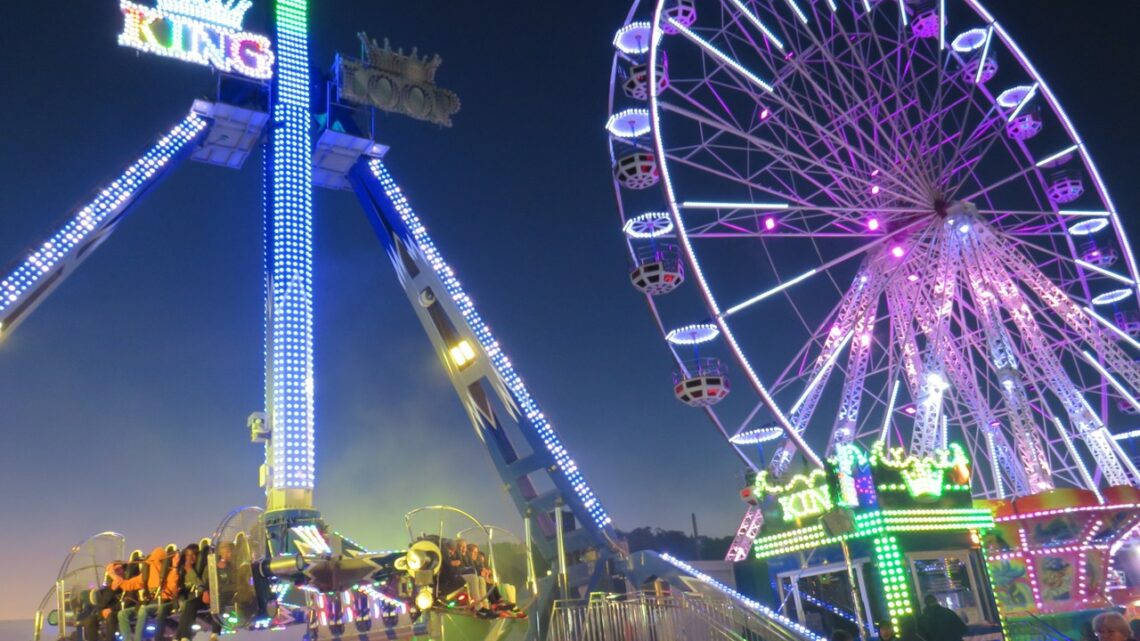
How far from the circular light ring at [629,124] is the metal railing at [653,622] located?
10.8 m

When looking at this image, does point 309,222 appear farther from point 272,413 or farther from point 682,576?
point 682,576

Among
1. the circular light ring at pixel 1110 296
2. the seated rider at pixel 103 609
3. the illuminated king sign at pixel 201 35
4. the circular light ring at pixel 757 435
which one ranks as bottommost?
the seated rider at pixel 103 609

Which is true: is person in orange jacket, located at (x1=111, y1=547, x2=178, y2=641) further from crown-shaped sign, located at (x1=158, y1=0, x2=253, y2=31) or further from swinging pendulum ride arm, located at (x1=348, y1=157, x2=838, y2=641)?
crown-shaped sign, located at (x1=158, y1=0, x2=253, y2=31)

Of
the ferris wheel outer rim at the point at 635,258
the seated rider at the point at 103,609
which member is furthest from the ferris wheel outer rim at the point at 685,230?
the seated rider at the point at 103,609

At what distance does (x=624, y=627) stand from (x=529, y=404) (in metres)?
7.18

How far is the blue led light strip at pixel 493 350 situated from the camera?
17.6 metres

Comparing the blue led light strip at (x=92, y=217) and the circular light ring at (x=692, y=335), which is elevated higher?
the blue led light strip at (x=92, y=217)

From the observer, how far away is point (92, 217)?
14945mm

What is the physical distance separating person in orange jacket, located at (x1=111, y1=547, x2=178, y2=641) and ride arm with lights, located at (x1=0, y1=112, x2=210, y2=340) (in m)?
5.63

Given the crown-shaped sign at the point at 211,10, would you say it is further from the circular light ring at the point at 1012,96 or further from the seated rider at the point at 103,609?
the circular light ring at the point at 1012,96

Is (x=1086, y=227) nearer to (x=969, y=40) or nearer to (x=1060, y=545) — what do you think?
(x=969, y=40)

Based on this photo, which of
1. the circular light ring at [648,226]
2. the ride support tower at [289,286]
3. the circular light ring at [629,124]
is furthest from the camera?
the circular light ring at [648,226]

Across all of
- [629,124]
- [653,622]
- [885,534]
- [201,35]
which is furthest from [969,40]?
[201,35]

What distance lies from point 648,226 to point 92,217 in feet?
37.6
